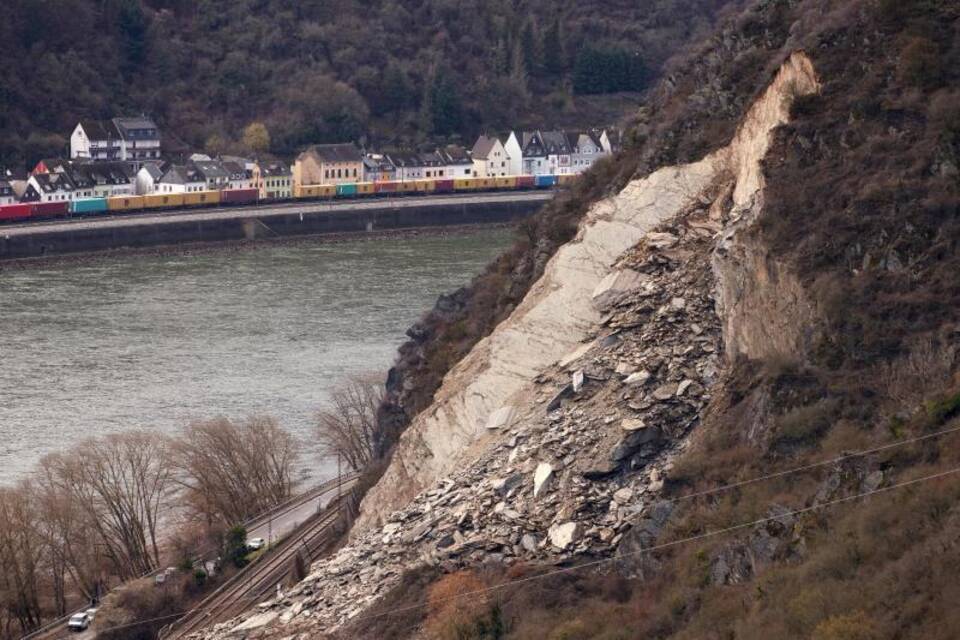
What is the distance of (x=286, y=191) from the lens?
58.3m

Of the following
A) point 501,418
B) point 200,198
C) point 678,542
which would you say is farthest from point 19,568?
point 200,198

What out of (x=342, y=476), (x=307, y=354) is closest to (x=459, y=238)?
(x=307, y=354)

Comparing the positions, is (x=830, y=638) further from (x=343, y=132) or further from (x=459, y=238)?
(x=343, y=132)

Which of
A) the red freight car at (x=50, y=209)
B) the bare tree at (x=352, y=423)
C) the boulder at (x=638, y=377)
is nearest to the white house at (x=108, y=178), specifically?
the red freight car at (x=50, y=209)

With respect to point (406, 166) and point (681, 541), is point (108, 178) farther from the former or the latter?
point (681, 541)

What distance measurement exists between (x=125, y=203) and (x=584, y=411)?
4043cm

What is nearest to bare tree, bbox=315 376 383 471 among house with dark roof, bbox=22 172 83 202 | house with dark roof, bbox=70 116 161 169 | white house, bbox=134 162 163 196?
house with dark roof, bbox=22 172 83 202

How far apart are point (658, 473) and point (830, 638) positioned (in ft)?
12.5

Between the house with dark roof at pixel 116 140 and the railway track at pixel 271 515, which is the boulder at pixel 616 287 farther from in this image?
the house with dark roof at pixel 116 140

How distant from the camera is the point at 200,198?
5497cm

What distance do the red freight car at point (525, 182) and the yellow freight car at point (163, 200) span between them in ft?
41.6

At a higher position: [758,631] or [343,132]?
[343,132]

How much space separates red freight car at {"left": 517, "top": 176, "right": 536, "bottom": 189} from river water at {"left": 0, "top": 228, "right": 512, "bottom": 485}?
11.6 meters

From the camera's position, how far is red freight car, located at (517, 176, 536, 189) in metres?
61.7
